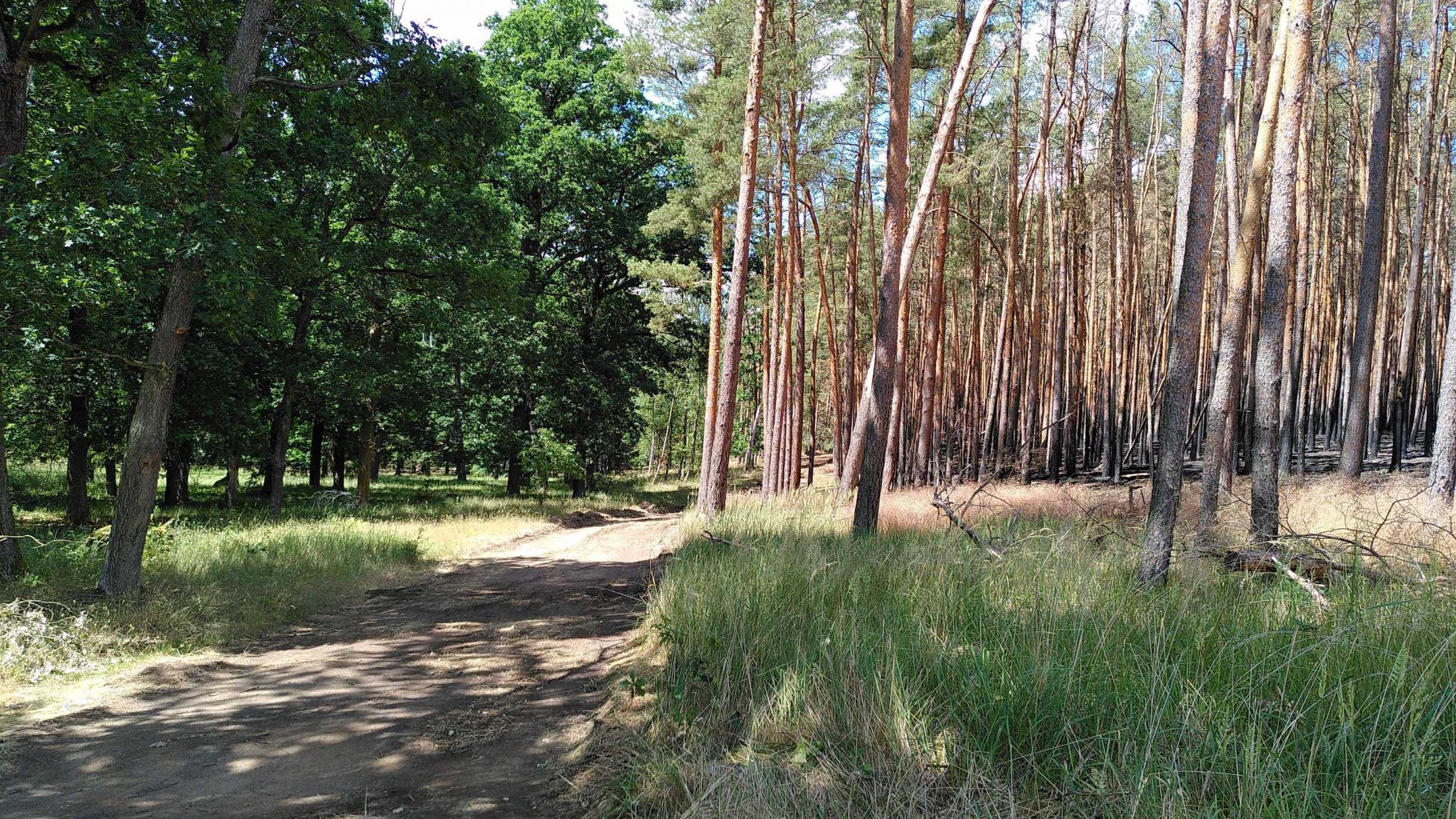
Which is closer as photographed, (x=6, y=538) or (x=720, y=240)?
(x=6, y=538)

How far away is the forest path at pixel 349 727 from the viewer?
12.4 feet

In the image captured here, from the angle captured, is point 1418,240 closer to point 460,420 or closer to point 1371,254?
point 1371,254

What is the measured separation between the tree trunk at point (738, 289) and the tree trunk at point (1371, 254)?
8776 mm

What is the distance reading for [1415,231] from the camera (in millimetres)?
12953

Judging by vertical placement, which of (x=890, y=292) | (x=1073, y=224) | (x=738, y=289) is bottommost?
(x=890, y=292)

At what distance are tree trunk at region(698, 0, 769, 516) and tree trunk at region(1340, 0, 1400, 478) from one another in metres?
8.78

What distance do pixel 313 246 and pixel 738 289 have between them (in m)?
6.24

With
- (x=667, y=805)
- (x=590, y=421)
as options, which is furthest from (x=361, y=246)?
(x=667, y=805)

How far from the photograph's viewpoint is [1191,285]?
525cm

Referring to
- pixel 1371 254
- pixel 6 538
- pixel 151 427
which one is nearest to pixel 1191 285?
pixel 1371 254

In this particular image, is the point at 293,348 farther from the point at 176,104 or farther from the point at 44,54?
the point at 176,104

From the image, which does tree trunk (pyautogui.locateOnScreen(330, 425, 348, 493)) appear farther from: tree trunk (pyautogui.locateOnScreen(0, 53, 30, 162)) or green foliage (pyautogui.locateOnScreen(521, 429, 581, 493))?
tree trunk (pyautogui.locateOnScreen(0, 53, 30, 162))

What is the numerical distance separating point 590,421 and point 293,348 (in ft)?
26.9

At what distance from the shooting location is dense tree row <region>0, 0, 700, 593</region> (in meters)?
7.09
